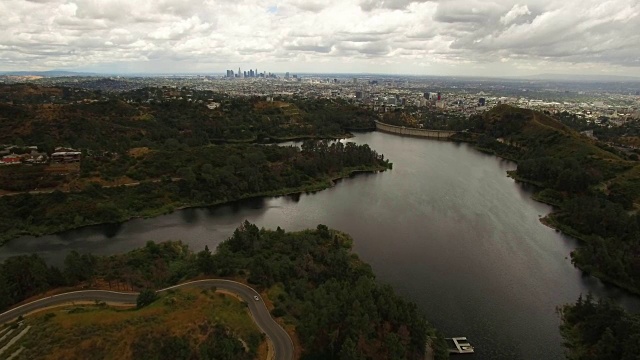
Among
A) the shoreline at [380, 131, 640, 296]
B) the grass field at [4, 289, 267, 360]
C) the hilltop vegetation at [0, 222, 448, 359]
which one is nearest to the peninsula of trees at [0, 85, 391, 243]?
the hilltop vegetation at [0, 222, 448, 359]

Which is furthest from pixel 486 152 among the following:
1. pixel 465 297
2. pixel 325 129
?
pixel 465 297

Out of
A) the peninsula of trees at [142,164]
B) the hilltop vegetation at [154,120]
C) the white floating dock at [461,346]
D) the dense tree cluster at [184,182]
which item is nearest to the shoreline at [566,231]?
the white floating dock at [461,346]

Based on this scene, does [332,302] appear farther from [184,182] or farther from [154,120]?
[154,120]

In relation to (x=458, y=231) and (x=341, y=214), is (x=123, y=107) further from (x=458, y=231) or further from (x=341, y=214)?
(x=458, y=231)

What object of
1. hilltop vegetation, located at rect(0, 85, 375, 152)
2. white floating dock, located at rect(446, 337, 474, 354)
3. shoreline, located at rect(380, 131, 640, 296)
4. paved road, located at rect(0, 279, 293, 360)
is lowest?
white floating dock, located at rect(446, 337, 474, 354)

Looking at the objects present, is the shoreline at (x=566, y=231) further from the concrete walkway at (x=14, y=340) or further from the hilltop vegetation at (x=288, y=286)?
the concrete walkway at (x=14, y=340)

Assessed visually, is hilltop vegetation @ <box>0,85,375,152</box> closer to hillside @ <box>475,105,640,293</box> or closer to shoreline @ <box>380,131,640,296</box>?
hillside @ <box>475,105,640,293</box>
